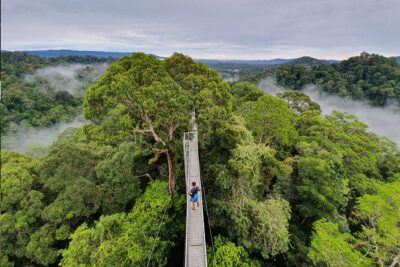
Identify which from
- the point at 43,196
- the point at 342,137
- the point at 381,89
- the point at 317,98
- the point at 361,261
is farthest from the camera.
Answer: the point at 317,98

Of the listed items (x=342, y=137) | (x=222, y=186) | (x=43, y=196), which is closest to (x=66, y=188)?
(x=43, y=196)

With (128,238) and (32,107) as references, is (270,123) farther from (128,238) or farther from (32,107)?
(32,107)

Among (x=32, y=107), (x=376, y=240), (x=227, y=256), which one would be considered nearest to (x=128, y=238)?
(x=227, y=256)

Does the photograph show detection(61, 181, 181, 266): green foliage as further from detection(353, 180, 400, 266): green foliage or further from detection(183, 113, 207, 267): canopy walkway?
detection(353, 180, 400, 266): green foliage

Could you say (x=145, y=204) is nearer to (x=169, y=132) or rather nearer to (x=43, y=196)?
(x=169, y=132)

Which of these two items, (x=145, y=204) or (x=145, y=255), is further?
(x=145, y=204)

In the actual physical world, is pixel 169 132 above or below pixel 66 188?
above

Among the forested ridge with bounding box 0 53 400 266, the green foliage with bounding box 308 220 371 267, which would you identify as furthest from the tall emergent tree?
the green foliage with bounding box 308 220 371 267

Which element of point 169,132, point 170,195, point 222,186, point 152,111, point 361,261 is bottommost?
point 361,261
